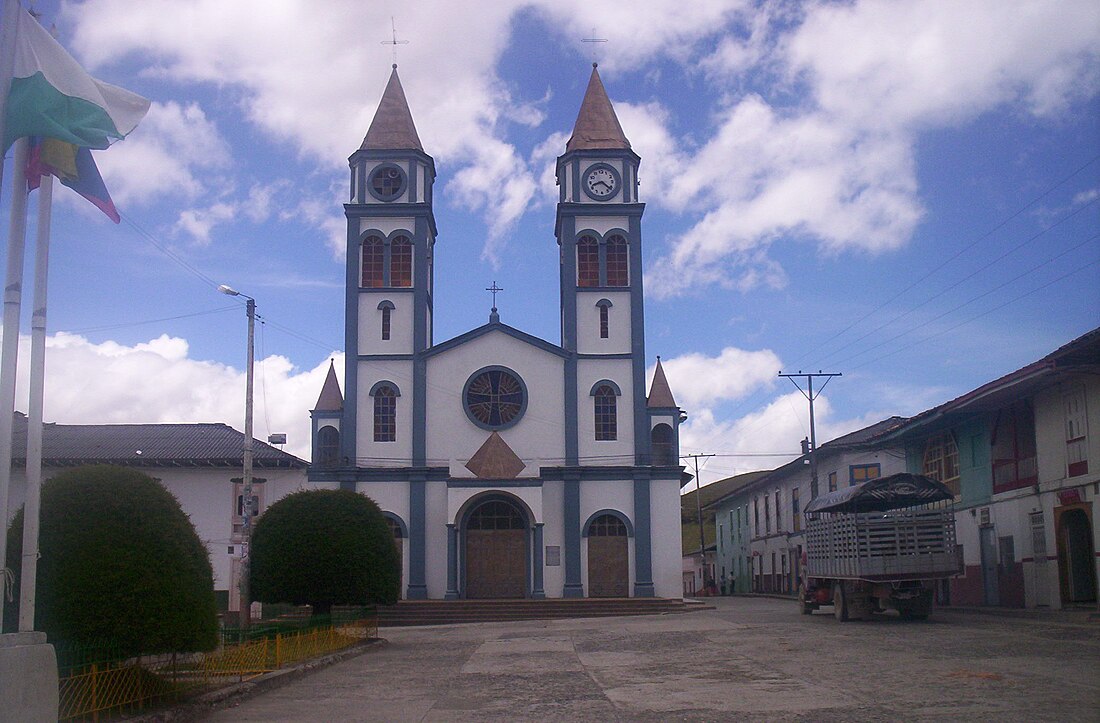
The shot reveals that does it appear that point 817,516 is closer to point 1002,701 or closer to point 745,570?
point 1002,701

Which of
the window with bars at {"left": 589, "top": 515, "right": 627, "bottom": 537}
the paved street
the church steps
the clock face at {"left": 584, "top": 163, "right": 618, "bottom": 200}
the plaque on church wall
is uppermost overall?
the clock face at {"left": 584, "top": 163, "right": 618, "bottom": 200}

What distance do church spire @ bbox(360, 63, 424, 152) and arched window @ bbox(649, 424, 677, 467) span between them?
14060mm

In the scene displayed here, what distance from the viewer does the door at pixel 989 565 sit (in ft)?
97.8

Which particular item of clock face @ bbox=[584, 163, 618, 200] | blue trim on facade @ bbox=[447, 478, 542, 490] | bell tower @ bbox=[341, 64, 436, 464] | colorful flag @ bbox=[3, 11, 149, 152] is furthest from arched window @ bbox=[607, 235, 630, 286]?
colorful flag @ bbox=[3, 11, 149, 152]

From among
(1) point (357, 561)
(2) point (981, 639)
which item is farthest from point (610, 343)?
(2) point (981, 639)

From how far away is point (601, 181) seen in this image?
4209 centimetres

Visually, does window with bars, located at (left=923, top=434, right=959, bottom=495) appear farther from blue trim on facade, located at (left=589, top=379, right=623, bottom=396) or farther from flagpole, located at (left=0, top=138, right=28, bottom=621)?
flagpole, located at (left=0, top=138, right=28, bottom=621)

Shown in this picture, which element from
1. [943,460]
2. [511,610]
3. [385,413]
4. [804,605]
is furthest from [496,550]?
[943,460]

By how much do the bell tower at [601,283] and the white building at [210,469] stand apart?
10.4m

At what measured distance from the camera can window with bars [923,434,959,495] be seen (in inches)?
1281

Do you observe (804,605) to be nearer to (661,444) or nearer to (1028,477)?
(1028,477)

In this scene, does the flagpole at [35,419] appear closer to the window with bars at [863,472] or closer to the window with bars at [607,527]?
the window with bars at [607,527]

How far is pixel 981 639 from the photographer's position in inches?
720

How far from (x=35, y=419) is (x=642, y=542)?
30.2m
